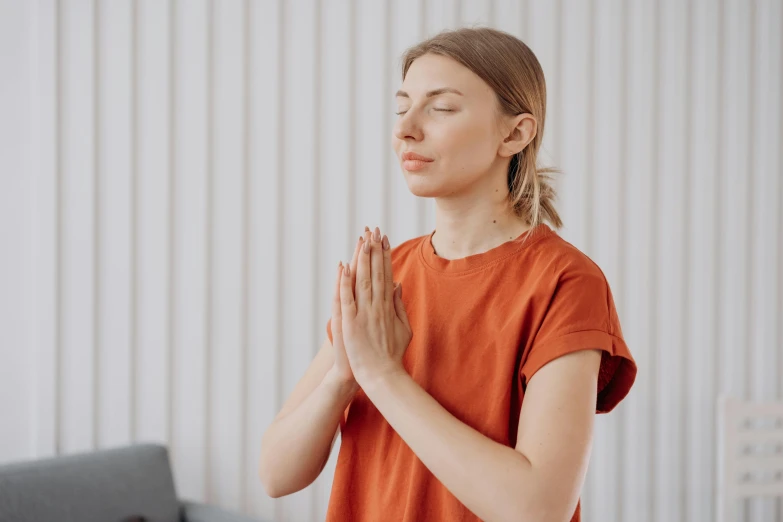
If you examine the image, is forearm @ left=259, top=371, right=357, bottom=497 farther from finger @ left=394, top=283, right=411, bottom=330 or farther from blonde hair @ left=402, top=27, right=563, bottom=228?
blonde hair @ left=402, top=27, right=563, bottom=228

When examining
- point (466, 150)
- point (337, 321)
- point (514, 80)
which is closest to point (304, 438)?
point (337, 321)

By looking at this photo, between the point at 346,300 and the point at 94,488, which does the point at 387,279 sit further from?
the point at 94,488

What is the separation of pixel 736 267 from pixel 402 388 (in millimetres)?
2088

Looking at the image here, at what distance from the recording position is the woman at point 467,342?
2.74 feet

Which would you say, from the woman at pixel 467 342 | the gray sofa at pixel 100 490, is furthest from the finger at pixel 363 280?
the gray sofa at pixel 100 490

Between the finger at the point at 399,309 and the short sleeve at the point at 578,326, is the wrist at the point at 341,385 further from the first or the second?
the short sleeve at the point at 578,326

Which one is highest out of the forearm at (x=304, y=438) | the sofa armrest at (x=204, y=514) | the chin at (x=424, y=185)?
the chin at (x=424, y=185)

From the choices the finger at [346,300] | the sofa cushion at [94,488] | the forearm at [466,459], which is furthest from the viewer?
the sofa cushion at [94,488]

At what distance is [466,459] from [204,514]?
1.50 meters

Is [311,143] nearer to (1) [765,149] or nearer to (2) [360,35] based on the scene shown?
(2) [360,35]

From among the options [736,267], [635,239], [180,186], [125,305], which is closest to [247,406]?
[125,305]

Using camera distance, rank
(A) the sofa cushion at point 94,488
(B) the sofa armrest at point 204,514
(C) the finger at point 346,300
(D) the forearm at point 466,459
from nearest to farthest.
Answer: (D) the forearm at point 466,459
(C) the finger at point 346,300
(A) the sofa cushion at point 94,488
(B) the sofa armrest at point 204,514

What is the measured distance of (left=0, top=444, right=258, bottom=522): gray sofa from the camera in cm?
187

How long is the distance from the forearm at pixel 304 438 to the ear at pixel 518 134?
14.5 inches
